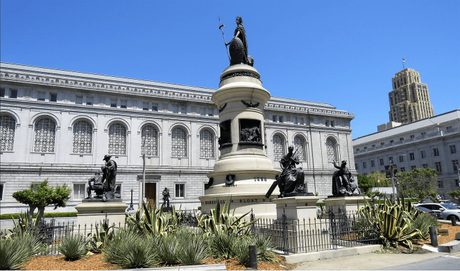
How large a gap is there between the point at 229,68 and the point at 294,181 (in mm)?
9039

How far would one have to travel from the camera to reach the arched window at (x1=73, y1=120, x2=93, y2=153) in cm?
4228

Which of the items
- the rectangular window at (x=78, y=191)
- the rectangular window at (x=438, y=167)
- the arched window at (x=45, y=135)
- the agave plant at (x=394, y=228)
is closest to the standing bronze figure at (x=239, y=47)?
the agave plant at (x=394, y=228)

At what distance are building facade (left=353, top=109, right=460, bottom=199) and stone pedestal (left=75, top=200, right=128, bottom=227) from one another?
71.2 m

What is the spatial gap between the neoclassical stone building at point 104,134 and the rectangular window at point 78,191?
12cm

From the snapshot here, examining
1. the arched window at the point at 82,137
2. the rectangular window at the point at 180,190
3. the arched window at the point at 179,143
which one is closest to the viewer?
the arched window at the point at 82,137

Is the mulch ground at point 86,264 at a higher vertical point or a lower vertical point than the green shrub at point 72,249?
lower

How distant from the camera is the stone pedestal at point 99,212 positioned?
1172 centimetres

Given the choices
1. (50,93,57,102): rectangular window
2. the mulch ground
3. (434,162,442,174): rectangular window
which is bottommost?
the mulch ground

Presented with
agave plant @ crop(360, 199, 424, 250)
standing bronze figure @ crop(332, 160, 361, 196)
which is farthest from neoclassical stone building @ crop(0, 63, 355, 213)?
agave plant @ crop(360, 199, 424, 250)

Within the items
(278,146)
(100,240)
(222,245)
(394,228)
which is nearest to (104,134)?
(278,146)

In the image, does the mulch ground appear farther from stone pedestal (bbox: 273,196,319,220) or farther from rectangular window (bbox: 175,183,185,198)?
rectangular window (bbox: 175,183,185,198)

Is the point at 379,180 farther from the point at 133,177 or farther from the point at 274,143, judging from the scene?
the point at 133,177

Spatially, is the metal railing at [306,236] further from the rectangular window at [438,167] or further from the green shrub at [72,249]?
the rectangular window at [438,167]

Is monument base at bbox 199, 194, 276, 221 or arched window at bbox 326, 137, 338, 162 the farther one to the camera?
arched window at bbox 326, 137, 338, 162
